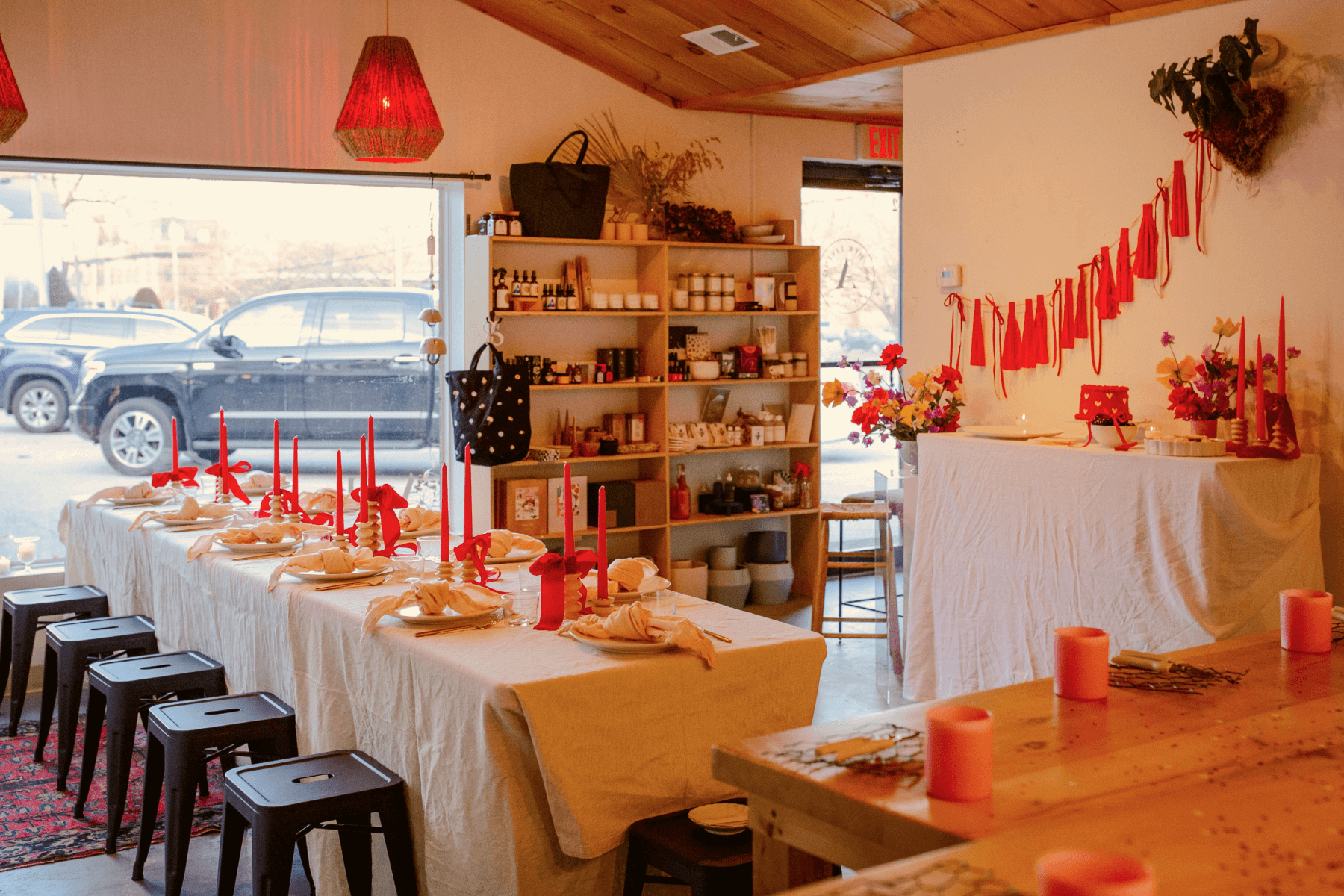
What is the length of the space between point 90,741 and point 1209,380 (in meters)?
3.40

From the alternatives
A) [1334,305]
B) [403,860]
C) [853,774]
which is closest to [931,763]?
[853,774]

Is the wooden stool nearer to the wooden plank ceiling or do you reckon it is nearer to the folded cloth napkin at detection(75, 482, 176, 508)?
the wooden plank ceiling

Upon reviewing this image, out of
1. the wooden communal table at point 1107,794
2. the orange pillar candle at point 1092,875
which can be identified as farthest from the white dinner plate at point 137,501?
the orange pillar candle at point 1092,875

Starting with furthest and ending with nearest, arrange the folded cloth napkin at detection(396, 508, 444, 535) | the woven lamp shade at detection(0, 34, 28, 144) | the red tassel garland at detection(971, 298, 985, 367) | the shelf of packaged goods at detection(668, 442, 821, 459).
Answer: the shelf of packaged goods at detection(668, 442, 821, 459)
the red tassel garland at detection(971, 298, 985, 367)
the folded cloth napkin at detection(396, 508, 444, 535)
the woven lamp shade at detection(0, 34, 28, 144)

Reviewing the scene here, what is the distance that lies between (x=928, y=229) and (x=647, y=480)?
A: 1921 millimetres

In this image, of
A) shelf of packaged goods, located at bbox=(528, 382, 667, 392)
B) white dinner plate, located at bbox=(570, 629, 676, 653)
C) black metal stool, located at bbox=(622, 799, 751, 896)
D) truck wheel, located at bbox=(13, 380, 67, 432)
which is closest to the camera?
black metal stool, located at bbox=(622, 799, 751, 896)

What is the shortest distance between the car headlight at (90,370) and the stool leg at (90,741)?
220 cm

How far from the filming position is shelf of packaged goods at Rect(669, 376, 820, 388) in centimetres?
599

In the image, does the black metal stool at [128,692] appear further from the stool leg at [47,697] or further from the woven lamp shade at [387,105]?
the woven lamp shade at [387,105]

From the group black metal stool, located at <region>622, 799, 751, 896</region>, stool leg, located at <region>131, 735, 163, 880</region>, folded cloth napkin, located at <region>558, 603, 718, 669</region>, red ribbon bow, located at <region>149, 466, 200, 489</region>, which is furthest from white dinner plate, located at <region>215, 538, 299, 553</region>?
black metal stool, located at <region>622, 799, 751, 896</region>

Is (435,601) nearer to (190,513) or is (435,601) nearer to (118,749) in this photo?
(118,749)

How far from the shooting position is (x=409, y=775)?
251cm

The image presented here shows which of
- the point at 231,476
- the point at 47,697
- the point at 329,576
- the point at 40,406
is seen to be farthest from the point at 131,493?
the point at 329,576

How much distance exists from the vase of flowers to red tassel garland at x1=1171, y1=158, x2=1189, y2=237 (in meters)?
0.93
